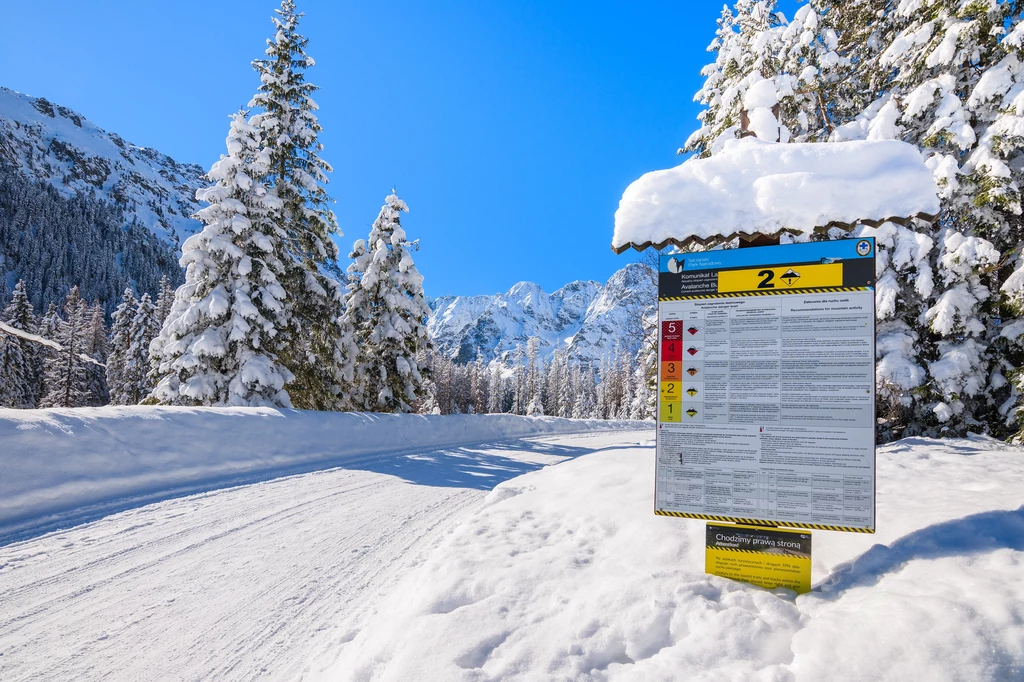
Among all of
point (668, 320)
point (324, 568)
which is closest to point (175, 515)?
point (324, 568)

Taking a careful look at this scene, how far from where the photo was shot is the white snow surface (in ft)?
8.75

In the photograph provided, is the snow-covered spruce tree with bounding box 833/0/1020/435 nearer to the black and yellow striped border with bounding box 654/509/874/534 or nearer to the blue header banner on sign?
the blue header banner on sign

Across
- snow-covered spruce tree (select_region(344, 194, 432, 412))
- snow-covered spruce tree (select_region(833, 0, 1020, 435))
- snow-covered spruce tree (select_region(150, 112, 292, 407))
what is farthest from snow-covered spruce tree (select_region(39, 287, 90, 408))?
snow-covered spruce tree (select_region(833, 0, 1020, 435))

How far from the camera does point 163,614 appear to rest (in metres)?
3.56

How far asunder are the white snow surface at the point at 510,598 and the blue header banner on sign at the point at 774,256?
217cm

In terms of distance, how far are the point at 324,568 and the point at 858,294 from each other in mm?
4963

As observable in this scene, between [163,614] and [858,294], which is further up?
[858,294]

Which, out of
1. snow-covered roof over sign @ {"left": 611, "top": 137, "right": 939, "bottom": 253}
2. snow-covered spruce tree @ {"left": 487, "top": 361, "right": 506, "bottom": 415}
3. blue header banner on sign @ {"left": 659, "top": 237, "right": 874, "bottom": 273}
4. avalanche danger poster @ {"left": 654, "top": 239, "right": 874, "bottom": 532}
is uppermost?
snow-covered roof over sign @ {"left": 611, "top": 137, "right": 939, "bottom": 253}

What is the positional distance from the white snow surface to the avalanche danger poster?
0.61 meters

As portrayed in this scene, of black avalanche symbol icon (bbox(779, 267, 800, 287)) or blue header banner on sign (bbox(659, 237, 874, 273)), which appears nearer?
blue header banner on sign (bbox(659, 237, 874, 273))

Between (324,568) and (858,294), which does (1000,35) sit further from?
(324,568)

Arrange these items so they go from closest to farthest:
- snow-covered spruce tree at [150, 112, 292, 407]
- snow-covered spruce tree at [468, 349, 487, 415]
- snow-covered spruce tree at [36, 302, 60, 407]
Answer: snow-covered spruce tree at [150, 112, 292, 407]
snow-covered spruce tree at [36, 302, 60, 407]
snow-covered spruce tree at [468, 349, 487, 415]

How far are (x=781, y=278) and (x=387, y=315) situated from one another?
17.2m

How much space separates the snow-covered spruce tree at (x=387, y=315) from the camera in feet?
62.8
